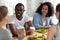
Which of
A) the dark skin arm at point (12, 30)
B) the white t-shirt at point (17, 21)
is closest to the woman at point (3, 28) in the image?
the dark skin arm at point (12, 30)

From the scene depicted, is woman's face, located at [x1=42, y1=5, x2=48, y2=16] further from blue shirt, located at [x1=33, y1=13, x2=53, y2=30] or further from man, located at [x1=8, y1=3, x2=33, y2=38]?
man, located at [x1=8, y1=3, x2=33, y2=38]

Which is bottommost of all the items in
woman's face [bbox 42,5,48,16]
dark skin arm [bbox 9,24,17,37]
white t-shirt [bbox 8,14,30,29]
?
dark skin arm [bbox 9,24,17,37]

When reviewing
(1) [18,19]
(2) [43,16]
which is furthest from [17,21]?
(2) [43,16]

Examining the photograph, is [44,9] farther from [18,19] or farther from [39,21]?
[18,19]

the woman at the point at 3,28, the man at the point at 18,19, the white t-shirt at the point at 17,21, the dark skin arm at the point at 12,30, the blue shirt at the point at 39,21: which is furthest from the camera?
the blue shirt at the point at 39,21

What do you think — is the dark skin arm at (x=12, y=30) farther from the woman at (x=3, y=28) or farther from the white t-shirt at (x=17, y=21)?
the woman at (x=3, y=28)

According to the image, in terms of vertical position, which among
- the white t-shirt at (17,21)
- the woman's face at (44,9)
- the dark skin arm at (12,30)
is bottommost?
the dark skin arm at (12,30)

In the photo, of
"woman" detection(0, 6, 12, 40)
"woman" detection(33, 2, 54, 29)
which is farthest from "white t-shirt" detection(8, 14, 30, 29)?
"woman" detection(0, 6, 12, 40)

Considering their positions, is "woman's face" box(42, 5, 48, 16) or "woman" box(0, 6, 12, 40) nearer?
"woman" box(0, 6, 12, 40)

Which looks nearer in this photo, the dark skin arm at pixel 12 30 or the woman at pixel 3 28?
the woman at pixel 3 28

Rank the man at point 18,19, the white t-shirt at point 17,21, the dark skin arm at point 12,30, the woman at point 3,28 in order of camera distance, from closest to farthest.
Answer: the woman at point 3,28, the dark skin arm at point 12,30, the man at point 18,19, the white t-shirt at point 17,21

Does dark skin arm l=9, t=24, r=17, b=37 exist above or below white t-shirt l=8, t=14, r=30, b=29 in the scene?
below

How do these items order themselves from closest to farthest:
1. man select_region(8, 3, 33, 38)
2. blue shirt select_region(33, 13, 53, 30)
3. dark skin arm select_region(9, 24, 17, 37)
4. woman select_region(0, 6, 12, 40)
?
woman select_region(0, 6, 12, 40), dark skin arm select_region(9, 24, 17, 37), man select_region(8, 3, 33, 38), blue shirt select_region(33, 13, 53, 30)

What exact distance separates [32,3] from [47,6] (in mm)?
853
